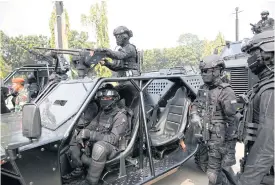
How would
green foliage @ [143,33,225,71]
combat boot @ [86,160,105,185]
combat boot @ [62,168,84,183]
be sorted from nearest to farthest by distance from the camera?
1. combat boot @ [86,160,105,185]
2. combat boot @ [62,168,84,183]
3. green foliage @ [143,33,225,71]

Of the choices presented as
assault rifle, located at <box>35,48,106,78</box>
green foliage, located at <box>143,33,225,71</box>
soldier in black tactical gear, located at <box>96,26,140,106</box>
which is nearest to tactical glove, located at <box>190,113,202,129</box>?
soldier in black tactical gear, located at <box>96,26,140,106</box>

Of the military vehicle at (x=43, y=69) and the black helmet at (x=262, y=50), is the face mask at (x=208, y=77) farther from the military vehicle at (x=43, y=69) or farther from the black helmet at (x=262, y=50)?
the military vehicle at (x=43, y=69)

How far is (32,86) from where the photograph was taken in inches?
306

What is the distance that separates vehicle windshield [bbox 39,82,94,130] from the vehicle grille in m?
4.64

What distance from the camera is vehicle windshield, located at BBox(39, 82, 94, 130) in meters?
2.54

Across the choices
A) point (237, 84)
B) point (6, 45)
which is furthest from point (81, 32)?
point (237, 84)

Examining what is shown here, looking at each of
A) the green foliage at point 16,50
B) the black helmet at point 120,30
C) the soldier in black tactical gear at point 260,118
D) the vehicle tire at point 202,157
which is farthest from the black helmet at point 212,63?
the green foliage at point 16,50

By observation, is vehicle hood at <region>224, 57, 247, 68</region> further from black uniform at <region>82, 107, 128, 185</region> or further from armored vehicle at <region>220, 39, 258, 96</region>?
black uniform at <region>82, 107, 128, 185</region>

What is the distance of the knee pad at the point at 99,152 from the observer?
8.71 feet

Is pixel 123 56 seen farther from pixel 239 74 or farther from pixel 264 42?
pixel 239 74

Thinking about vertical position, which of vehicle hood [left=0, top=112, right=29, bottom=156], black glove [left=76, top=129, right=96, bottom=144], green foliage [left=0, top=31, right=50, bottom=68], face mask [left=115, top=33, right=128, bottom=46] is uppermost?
green foliage [left=0, top=31, right=50, bottom=68]

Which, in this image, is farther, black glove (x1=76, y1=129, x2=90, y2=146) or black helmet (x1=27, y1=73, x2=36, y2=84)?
black helmet (x1=27, y1=73, x2=36, y2=84)

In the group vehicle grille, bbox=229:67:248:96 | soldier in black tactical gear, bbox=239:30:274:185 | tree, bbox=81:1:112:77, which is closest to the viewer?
soldier in black tactical gear, bbox=239:30:274:185

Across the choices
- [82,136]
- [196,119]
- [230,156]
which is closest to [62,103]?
[82,136]
